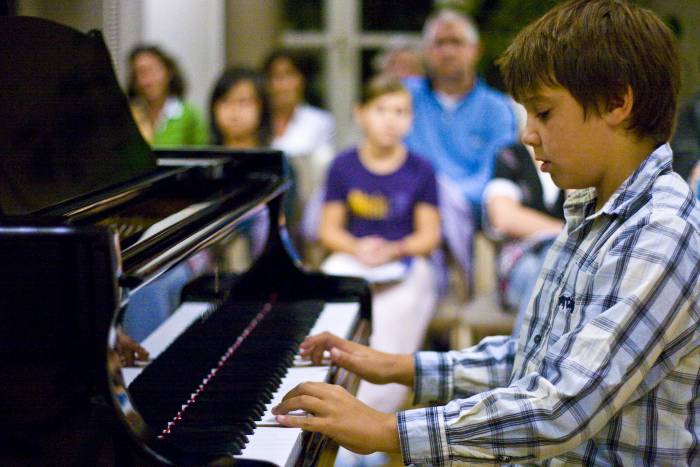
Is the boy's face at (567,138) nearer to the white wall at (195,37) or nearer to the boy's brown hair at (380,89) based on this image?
the boy's brown hair at (380,89)

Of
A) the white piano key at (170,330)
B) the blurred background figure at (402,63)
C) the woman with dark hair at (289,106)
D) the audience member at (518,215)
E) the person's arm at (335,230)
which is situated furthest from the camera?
the blurred background figure at (402,63)

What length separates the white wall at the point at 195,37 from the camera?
6.27 m

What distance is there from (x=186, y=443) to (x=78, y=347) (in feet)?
0.76

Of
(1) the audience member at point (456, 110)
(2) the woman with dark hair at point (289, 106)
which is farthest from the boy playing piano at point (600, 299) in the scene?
(2) the woman with dark hair at point (289, 106)

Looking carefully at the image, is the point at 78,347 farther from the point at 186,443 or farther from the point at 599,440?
the point at 599,440

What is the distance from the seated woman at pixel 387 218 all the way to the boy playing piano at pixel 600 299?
2001 millimetres

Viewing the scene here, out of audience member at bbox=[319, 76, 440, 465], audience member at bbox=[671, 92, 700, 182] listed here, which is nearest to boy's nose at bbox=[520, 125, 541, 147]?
audience member at bbox=[671, 92, 700, 182]

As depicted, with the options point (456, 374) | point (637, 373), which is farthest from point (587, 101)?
point (456, 374)

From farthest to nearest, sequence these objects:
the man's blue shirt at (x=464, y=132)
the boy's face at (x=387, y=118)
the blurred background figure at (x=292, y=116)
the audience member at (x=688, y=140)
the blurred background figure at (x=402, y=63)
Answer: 1. the blurred background figure at (x=402, y=63)
2. the blurred background figure at (x=292, y=116)
3. the man's blue shirt at (x=464, y=132)
4. the boy's face at (x=387, y=118)
5. the audience member at (x=688, y=140)

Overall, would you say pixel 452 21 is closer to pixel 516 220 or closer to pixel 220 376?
pixel 516 220

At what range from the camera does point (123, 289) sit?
3.52 ft

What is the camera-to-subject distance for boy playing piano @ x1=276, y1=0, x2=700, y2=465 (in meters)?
1.20

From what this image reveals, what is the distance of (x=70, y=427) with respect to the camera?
3.57 feet

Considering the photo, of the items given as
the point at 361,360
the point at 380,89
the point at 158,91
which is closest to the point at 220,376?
the point at 361,360
